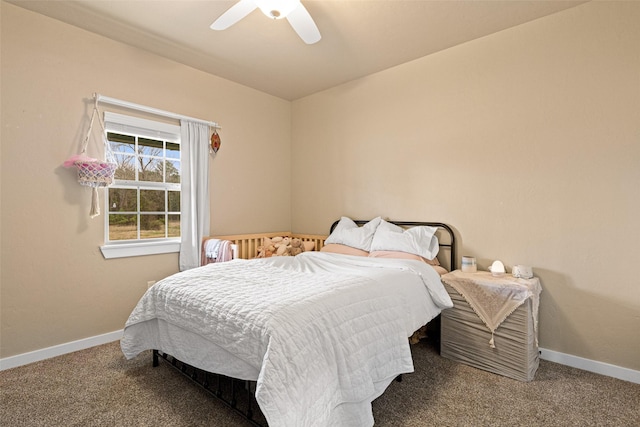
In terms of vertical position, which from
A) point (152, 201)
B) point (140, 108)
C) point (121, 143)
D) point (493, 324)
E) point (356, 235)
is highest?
point (140, 108)

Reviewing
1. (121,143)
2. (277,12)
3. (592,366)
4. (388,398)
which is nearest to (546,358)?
(592,366)

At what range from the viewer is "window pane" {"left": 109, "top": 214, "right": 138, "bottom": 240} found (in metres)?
2.90

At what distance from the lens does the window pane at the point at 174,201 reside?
3327 mm

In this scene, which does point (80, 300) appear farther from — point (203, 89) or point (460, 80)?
point (460, 80)

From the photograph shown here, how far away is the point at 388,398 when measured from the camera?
191 cm

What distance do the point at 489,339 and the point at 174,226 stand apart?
3050 mm

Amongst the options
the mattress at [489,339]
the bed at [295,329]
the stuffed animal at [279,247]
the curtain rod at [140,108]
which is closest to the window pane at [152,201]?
the curtain rod at [140,108]

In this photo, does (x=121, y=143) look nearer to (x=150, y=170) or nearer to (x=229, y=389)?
(x=150, y=170)

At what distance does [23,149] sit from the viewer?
94.0 inches

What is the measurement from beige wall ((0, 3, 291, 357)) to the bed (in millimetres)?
860

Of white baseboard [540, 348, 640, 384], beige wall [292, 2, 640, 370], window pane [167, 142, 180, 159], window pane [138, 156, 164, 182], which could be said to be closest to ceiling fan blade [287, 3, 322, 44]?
beige wall [292, 2, 640, 370]

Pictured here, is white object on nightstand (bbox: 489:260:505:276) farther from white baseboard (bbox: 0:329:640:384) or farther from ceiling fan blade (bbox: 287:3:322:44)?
ceiling fan blade (bbox: 287:3:322:44)

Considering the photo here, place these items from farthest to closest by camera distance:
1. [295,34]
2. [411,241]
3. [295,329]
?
[411,241] < [295,34] < [295,329]

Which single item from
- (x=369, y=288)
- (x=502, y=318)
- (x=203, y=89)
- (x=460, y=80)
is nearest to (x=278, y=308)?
(x=369, y=288)
